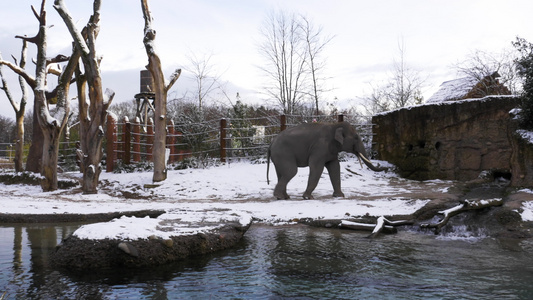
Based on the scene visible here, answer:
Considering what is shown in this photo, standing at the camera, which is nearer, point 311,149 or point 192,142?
point 311,149

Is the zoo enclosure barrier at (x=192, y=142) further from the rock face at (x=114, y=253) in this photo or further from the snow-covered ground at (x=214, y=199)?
the rock face at (x=114, y=253)

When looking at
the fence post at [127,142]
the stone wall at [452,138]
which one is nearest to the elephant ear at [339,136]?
the stone wall at [452,138]

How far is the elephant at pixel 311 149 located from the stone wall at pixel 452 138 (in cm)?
394

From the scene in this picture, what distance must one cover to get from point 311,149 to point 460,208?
3424 mm

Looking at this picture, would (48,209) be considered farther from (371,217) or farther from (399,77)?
(399,77)

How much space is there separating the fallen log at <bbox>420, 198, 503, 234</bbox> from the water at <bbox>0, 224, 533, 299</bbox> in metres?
0.45

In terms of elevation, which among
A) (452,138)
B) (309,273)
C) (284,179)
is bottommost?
(309,273)

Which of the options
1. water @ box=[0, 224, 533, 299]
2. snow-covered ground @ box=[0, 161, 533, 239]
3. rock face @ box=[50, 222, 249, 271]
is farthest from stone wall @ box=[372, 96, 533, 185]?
rock face @ box=[50, 222, 249, 271]

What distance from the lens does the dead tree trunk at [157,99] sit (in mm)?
12414

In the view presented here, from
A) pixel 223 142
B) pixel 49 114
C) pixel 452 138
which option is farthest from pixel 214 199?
pixel 452 138

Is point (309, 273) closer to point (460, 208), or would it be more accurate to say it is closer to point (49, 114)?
point (460, 208)

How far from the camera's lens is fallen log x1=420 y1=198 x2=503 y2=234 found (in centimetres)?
621

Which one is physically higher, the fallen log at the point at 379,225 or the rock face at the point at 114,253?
the rock face at the point at 114,253

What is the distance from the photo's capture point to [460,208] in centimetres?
648
